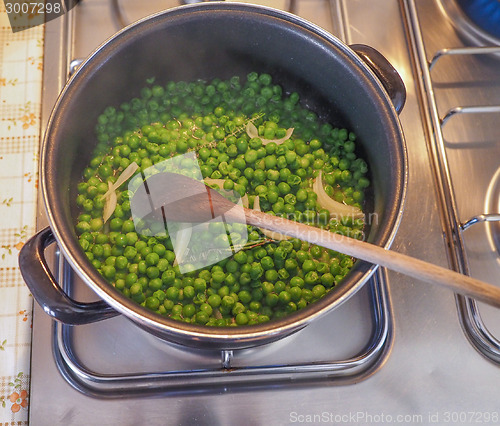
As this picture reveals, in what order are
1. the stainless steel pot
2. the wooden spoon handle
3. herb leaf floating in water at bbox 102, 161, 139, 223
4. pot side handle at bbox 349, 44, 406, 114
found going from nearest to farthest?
the wooden spoon handle → the stainless steel pot → pot side handle at bbox 349, 44, 406, 114 → herb leaf floating in water at bbox 102, 161, 139, 223

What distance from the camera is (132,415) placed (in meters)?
1.38

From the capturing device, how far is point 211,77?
165 centimetres

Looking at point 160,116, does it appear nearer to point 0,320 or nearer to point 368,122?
point 368,122

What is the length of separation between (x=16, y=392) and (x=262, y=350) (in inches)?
30.5

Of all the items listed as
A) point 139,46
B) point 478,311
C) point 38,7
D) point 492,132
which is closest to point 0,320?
point 139,46

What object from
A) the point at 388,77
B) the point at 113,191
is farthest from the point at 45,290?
the point at 388,77

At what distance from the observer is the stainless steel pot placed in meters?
1.09

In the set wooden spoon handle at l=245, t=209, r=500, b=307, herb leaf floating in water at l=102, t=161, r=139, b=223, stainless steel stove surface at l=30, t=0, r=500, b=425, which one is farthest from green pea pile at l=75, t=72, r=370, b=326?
wooden spoon handle at l=245, t=209, r=500, b=307

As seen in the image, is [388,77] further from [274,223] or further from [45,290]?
[45,290]

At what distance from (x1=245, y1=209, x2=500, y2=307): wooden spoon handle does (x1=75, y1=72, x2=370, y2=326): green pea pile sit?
277mm

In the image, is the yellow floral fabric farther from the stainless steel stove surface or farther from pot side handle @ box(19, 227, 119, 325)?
pot side handle @ box(19, 227, 119, 325)

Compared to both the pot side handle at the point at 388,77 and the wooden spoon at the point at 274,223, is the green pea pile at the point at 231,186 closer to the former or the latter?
the wooden spoon at the point at 274,223

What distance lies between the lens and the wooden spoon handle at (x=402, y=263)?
97cm

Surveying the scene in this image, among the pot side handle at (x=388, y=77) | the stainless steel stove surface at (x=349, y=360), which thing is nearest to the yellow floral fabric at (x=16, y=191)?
the stainless steel stove surface at (x=349, y=360)
